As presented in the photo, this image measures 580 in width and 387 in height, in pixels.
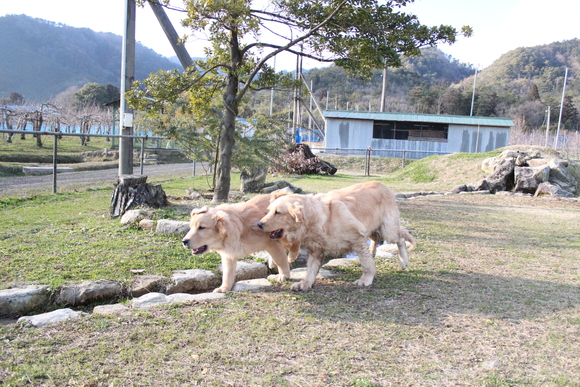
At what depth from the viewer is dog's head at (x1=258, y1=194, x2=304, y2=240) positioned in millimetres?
4273

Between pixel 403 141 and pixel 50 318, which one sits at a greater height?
pixel 403 141

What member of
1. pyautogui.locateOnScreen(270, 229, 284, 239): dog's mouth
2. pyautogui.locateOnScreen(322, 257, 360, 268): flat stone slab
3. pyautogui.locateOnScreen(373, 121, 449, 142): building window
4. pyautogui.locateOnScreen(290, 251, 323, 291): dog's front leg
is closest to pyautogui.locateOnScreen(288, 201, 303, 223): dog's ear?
pyautogui.locateOnScreen(270, 229, 284, 239): dog's mouth

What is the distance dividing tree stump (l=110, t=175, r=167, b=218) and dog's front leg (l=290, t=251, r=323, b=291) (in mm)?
4201

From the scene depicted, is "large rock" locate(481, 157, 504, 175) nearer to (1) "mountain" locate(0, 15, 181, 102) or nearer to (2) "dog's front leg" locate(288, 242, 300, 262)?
(2) "dog's front leg" locate(288, 242, 300, 262)

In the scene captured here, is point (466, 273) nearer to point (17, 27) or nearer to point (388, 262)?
point (388, 262)

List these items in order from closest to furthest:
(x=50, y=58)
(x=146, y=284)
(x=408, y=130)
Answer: (x=146, y=284) < (x=408, y=130) < (x=50, y=58)

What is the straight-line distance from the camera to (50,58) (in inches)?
4779

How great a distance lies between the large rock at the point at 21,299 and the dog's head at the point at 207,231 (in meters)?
1.41

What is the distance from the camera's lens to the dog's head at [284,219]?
168 inches

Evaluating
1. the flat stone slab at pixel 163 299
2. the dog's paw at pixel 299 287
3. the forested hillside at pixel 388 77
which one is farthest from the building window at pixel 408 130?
the forested hillside at pixel 388 77

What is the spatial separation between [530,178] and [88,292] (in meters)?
15.4

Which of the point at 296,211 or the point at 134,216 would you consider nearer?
the point at 296,211

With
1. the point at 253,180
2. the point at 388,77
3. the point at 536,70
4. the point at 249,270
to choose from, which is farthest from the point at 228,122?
the point at 536,70

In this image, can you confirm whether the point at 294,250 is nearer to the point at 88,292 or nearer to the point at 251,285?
the point at 251,285
